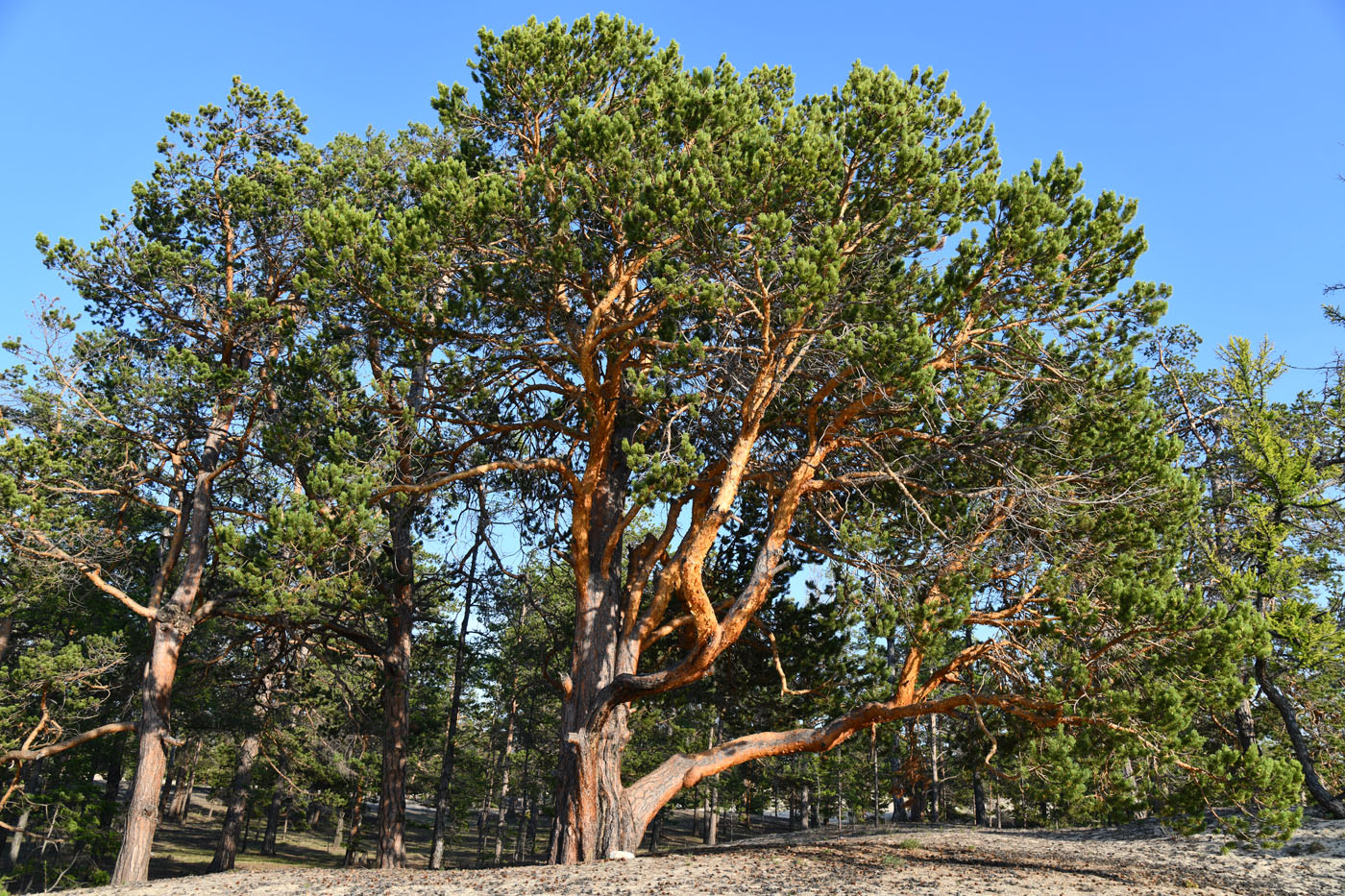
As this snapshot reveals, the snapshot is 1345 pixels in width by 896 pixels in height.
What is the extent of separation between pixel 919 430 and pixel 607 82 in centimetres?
671

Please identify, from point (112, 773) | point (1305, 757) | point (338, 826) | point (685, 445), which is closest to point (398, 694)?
point (685, 445)

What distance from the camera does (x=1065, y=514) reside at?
30.7 ft

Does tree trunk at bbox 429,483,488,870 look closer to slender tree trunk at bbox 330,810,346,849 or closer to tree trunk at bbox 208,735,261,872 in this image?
tree trunk at bbox 208,735,261,872

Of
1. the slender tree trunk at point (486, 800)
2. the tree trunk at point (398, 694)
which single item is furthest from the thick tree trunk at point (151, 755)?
the slender tree trunk at point (486, 800)

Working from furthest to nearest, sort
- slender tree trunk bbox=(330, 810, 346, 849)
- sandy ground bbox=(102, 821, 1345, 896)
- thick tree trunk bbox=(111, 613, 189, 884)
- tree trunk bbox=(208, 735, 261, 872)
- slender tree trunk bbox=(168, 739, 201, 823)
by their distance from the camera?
slender tree trunk bbox=(330, 810, 346, 849) → slender tree trunk bbox=(168, 739, 201, 823) → tree trunk bbox=(208, 735, 261, 872) → thick tree trunk bbox=(111, 613, 189, 884) → sandy ground bbox=(102, 821, 1345, 896)

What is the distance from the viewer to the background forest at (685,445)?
875cm

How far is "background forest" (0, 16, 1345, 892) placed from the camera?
28.7ft

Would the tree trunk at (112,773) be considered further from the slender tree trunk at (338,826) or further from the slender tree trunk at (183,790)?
the slender tree trunk at (338,826)

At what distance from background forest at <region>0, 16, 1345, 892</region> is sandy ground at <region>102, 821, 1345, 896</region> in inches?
31.3

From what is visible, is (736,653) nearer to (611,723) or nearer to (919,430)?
(611,723)

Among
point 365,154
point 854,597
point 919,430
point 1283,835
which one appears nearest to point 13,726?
point 365,154

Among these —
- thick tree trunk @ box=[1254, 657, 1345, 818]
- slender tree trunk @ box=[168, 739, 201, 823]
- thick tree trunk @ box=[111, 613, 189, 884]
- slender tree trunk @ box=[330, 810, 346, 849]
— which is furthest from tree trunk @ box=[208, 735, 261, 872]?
thick tree trunk @ box=[1254, 657, 1345, 818]

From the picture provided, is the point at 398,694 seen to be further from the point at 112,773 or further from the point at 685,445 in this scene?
the point at 112,773

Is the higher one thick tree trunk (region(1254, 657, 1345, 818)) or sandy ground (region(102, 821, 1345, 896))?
thick tree trunk (region(1254, 657, 1345, 818))
